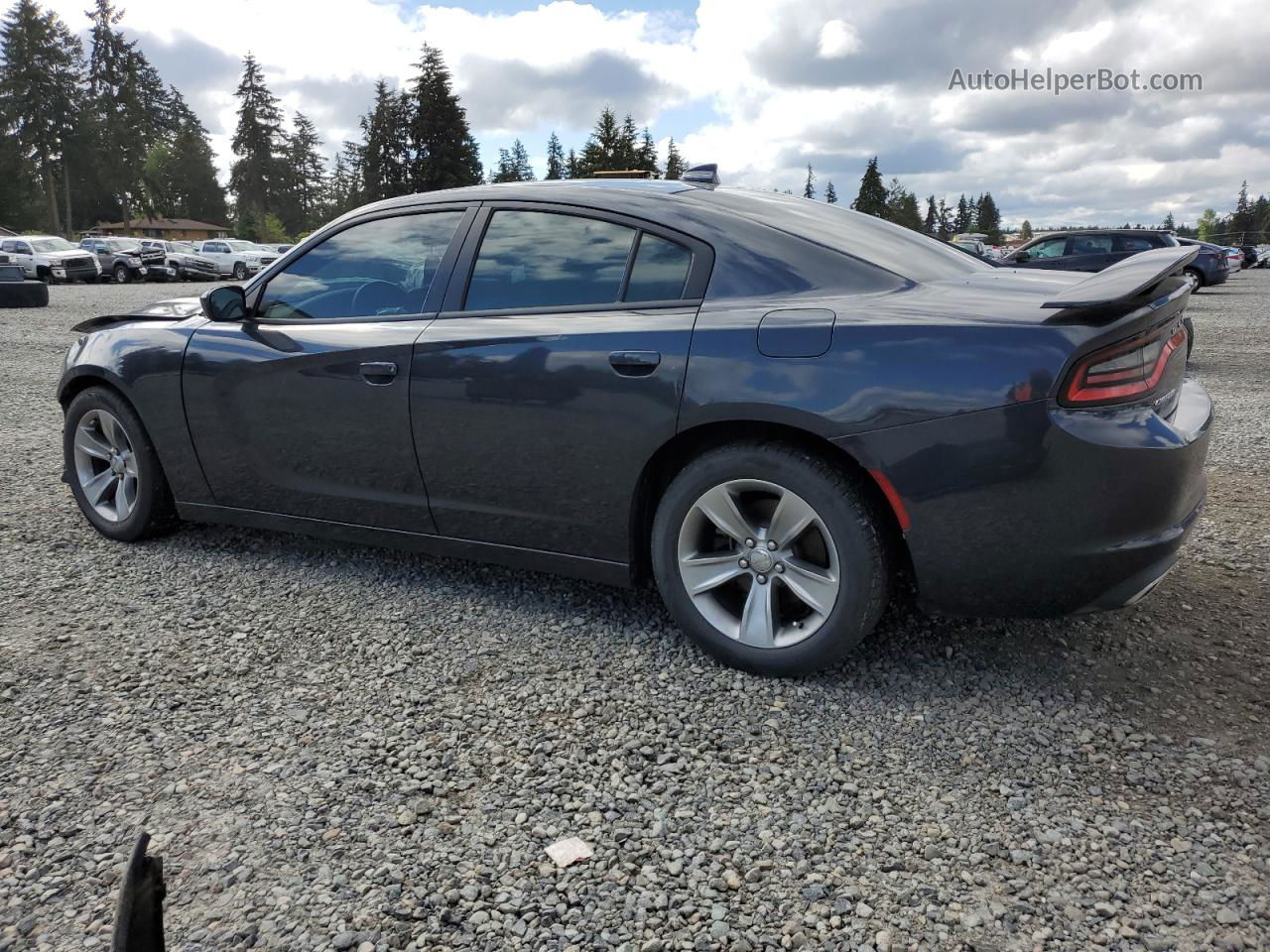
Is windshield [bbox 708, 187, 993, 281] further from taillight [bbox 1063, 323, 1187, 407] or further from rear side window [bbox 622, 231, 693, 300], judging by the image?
taillight [bbox 1063, 323, 1187, 407]

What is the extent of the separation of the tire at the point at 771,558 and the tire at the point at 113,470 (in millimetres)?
2526

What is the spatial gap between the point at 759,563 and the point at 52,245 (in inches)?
1448

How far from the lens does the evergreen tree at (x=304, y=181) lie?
92.5 meters

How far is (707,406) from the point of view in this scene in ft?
9.47

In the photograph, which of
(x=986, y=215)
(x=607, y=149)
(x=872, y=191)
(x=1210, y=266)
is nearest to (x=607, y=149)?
(x=607, y=149)

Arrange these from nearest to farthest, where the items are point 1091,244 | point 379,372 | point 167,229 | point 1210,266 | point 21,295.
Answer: point 379,372 < point 1091,244 < point 21,295 < point 1210,266 < point 167,229

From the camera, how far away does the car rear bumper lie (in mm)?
2510

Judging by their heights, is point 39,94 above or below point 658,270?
above

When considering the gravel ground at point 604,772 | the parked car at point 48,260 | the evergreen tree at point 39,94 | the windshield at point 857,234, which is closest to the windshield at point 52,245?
the parked car at point 48,260

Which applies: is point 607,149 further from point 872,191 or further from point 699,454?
point 699,454

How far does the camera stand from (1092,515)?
2537mm

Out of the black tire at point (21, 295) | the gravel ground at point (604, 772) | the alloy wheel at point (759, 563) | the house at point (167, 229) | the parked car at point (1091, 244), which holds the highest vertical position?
the house at point (167, 229)

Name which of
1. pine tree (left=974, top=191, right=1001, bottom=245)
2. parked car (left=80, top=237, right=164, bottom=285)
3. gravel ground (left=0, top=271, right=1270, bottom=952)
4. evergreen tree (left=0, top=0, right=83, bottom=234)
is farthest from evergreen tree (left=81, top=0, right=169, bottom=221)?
pine tree (left=974, top=191, right=1001, bottom=245)

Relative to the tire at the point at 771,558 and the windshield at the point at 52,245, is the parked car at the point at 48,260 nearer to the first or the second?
the windshield at the point at 52,245
